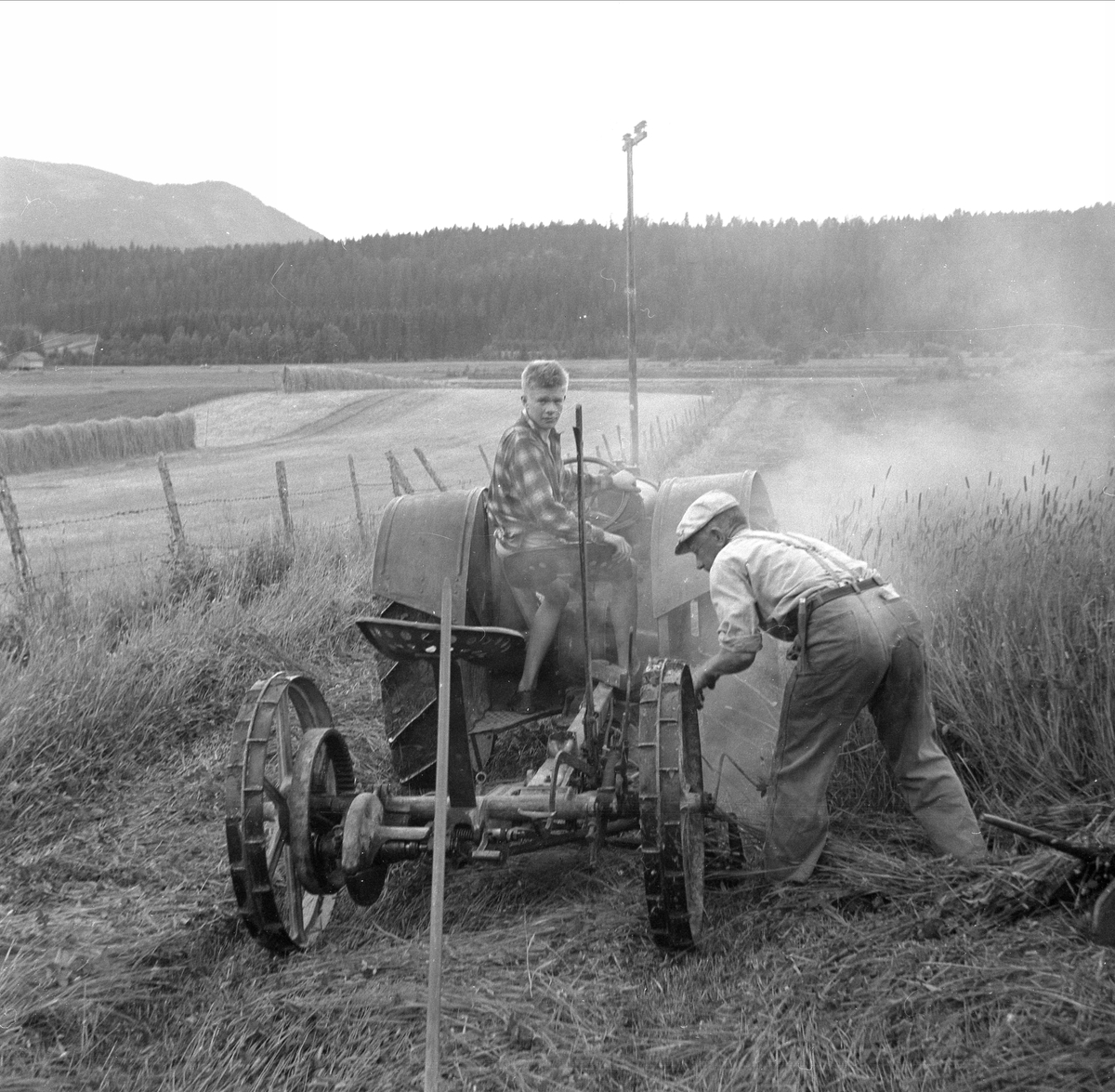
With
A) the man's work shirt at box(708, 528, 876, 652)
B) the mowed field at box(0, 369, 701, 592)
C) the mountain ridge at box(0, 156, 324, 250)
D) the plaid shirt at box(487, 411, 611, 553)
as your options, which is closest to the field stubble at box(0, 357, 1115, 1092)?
the man's work shirt at box(708, 528, 876, 652)

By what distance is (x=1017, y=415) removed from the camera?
12500mm

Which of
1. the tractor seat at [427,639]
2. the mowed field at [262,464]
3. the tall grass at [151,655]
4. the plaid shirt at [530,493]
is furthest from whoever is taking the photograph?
the mowed field at [262,464]

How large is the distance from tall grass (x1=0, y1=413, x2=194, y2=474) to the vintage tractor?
49.7 feet

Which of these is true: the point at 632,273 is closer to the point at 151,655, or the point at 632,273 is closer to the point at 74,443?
the point at 74,443

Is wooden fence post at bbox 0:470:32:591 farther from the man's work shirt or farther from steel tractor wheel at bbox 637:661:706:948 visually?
steel tractor wheel at bbox 637:661:706:948

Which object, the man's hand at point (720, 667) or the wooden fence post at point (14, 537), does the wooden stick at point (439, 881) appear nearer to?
the man's hand at point (720, 667)

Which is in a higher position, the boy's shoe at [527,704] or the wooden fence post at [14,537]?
the wooden fence post at [14,537]

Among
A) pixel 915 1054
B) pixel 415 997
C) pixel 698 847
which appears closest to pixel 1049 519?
pixel 698 847

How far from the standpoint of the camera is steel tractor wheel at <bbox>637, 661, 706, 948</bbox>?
3.40m

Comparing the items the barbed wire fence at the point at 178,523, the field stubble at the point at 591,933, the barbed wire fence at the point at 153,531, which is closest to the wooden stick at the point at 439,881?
the field stubble at the point at 591,933

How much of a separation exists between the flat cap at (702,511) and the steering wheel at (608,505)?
0.75 metres

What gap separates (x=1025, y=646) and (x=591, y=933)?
7.48ft

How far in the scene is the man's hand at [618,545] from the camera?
4820mm

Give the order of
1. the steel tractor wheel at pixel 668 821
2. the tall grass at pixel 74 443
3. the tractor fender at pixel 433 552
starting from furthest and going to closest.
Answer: the tall grass at pixel 74 443 → the tractor fender at pixel 433 552 → the steel tractor wheel at pixel 668 821
